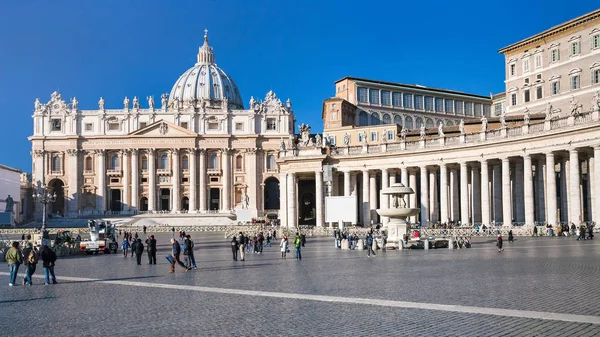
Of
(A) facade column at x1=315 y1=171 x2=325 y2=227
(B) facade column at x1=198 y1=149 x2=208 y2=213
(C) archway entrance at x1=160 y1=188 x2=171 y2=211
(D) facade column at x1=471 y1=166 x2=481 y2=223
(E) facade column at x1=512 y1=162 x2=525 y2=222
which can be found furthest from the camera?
(C) archway entrance at x1=160 y1=188 x2=171 y2=211

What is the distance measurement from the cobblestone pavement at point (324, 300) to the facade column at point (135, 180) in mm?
93335

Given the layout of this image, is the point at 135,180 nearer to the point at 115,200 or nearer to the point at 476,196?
the point at 115,200

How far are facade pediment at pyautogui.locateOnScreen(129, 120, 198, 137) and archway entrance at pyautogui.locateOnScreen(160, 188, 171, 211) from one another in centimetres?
1029

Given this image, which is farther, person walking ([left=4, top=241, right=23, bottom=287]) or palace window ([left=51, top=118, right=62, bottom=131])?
palace window ([left=51, top=118, right=62, bottom=131])

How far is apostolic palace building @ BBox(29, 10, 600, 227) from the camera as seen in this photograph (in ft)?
172

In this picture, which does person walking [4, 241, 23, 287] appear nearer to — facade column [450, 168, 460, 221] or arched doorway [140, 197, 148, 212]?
facade column [450, 168, 460, 221]

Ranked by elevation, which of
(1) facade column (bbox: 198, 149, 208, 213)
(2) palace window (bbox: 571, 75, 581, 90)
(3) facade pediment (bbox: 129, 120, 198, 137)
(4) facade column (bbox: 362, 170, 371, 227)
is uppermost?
(3) facade pediment (bbox: 129, 120, 198, 137)

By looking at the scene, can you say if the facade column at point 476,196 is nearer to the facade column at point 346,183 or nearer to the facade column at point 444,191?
the facade column at point 444,191

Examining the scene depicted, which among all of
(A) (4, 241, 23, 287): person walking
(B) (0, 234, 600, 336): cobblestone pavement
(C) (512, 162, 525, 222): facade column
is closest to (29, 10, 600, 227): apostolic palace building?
(C) (512, 162, 525, 222): facade column

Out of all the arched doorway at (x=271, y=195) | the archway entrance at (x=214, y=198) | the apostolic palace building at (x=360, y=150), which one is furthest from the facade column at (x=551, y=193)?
the arched doorway at (x=271, y=195)

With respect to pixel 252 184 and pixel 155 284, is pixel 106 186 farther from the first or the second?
pixel 155 284

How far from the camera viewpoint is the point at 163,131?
118 metres

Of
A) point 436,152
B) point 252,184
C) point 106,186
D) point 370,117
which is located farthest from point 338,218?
point 106,186

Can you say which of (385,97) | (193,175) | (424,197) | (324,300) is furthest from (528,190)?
(193,175)
